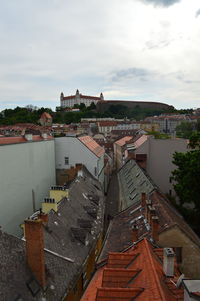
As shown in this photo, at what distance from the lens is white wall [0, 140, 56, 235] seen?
25.0 metres

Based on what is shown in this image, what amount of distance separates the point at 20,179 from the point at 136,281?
2059 centimetres

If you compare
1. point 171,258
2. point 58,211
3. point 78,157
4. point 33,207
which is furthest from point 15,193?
point 171,258

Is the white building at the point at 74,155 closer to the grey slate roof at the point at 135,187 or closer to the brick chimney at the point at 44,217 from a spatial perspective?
the grey slate roof at the point at 135,187

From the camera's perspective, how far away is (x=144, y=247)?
41.3 ft

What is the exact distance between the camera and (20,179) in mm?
27797

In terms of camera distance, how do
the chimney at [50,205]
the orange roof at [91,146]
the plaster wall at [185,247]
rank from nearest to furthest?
the plaster wall at [185,247]
the chimney at [50,205]
the orange roof at [91,146]

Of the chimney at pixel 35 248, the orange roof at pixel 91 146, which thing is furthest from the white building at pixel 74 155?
the chimney at pixel 35 248

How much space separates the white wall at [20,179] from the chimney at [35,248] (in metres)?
13.7

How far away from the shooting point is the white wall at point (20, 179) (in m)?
25.0

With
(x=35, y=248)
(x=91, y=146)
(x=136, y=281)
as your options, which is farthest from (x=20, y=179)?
(x=136, y=281)

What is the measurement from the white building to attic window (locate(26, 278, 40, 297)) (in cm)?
2469

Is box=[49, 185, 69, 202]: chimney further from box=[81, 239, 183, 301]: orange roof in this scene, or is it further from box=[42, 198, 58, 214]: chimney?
box=[81, 239, 183, 301]: orange roof

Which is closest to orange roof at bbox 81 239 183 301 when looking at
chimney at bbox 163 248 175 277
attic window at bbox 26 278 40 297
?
chimney at bbox 163 248 175 277

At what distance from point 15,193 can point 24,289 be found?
1621 cm
